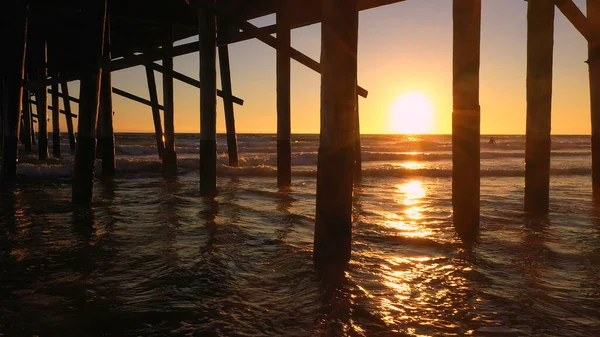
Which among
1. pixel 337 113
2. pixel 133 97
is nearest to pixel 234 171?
pixel 133 97

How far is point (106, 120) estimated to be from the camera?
376 inches

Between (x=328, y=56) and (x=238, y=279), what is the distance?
1.77 meters

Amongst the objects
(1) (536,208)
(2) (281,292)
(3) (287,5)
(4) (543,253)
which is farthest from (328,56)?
(3) (287,5)

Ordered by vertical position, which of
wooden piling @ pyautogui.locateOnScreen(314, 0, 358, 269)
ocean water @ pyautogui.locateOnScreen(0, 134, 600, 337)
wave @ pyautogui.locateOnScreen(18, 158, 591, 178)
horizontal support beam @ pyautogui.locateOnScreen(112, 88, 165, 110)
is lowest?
ocean water @ pyautogui.locateOnScreen(0, 134, 600, 337)

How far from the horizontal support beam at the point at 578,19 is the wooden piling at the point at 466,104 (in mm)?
1981

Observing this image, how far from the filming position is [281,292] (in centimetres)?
304

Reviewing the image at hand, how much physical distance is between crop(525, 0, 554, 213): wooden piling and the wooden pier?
0.04 ft

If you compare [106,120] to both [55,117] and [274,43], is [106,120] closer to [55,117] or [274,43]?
[274,43]

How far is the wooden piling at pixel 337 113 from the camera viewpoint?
313 cm

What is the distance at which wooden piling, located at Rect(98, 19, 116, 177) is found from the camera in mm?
9117

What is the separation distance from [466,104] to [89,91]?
185 inches

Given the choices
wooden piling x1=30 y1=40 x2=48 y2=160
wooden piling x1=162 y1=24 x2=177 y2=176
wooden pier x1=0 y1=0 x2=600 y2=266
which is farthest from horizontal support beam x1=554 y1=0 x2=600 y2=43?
wooden piling x1=30 y1=40 x2=48 y2=160

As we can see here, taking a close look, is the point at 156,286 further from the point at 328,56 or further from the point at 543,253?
the point at 543,253

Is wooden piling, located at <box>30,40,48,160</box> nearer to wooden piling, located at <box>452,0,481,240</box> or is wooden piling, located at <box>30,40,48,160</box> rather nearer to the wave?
the wave
